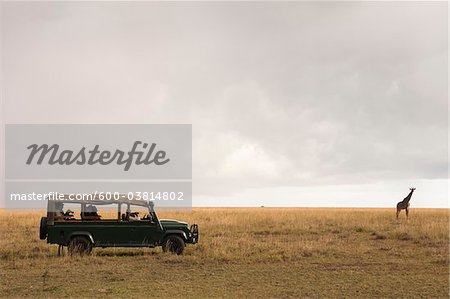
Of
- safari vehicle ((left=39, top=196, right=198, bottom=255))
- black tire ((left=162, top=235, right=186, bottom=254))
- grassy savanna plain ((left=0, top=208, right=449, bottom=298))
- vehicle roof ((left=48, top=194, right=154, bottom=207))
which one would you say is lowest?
grassy savanna plain ((left=0, top=208, right=449, bottom=298))

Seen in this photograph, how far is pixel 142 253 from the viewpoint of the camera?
18312mm

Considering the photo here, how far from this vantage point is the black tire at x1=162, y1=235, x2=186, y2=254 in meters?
17.6

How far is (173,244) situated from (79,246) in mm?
3264

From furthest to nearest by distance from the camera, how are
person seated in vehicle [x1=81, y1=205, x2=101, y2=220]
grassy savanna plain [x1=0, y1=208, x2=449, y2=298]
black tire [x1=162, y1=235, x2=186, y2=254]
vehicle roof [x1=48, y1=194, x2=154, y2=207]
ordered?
black tire [x1=162, y1=235, x2=186, y2=254] < person seated in vehicle [x1=81, y1=205, x2=101, y2=220] < vehicle roof [x1=48, y1=194, x2=154, y2=207] < grassy savanna plain [x1=0, y1=208, x2=449, y2=298]

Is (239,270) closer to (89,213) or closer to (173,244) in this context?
(173,244)

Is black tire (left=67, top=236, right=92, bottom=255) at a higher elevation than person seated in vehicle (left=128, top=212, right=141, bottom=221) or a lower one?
lower

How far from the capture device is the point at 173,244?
17.8 m

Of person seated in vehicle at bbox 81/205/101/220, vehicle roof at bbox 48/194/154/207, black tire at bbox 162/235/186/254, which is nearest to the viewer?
vehicle roof at bbox 48/194/154/207

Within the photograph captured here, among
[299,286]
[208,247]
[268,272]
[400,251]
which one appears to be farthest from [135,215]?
[400,251]

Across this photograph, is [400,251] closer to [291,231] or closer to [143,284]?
[291,231]

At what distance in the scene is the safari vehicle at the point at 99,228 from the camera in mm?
16703

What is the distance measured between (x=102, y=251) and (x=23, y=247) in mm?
3891

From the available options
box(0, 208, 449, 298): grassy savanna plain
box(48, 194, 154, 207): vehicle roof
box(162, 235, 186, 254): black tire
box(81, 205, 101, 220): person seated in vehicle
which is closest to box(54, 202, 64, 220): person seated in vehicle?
box(48, 194, 154, 207): vehicle roof

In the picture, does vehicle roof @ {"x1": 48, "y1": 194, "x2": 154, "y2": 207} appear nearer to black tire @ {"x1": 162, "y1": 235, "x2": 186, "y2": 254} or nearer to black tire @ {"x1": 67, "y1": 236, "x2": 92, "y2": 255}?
black tire @ {"x1": 67, "y1": 236, "x2": 92, "y2": 255}
